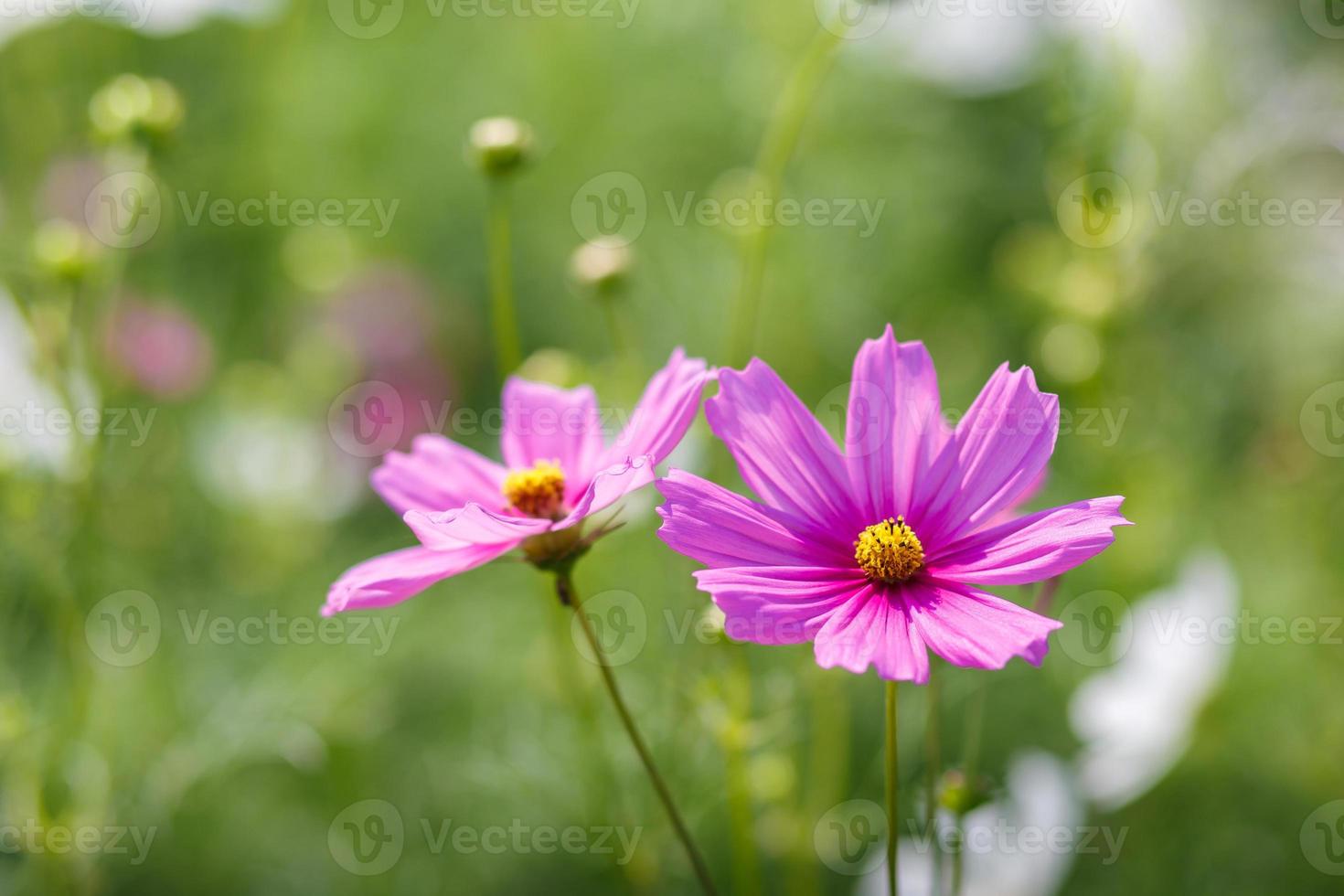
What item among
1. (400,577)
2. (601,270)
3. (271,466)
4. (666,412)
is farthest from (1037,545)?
(271,466)

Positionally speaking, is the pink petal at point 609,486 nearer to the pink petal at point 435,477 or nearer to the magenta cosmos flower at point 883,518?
the magenta cosmos flower at point 883,518

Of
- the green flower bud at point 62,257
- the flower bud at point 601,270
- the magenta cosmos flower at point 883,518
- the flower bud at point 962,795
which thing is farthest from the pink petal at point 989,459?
the green flower bud at point 62,257


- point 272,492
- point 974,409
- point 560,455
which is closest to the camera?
point 974,409

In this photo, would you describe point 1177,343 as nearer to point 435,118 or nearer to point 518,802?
point 518,802

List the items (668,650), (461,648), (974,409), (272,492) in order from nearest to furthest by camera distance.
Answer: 1. (974,409)
2. (668,650)
3. (461,648)
4. (272,492)

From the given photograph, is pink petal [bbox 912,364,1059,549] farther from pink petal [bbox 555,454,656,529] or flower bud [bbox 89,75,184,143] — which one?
flower bud [bbox 89,75,184,143]

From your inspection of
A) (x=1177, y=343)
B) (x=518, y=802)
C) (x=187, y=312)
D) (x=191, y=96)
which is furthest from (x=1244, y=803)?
(x=191, y=96)
